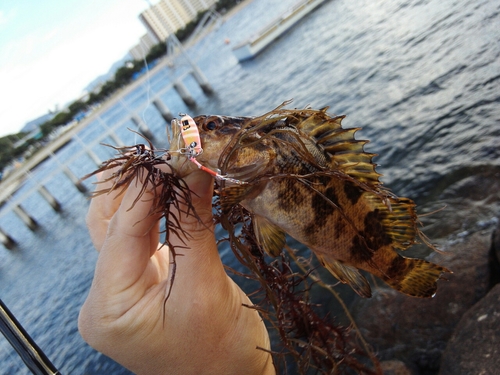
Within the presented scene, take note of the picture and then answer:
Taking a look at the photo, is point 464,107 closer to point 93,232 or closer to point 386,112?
point 386,112

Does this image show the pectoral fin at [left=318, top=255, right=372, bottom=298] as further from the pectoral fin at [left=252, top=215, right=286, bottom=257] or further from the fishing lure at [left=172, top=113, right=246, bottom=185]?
the fishing lure at [left=172, top=113, right=246, bottom=185]

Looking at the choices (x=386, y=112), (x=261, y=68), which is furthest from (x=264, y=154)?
(x=261, y=68)

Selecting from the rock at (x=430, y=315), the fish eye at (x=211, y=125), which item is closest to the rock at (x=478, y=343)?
the rock at (x=430, y=315)

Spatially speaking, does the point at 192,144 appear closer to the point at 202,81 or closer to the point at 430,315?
the point at 430,315

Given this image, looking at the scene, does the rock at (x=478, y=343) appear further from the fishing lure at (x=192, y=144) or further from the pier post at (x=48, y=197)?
the pier post at (x=48, y=197)

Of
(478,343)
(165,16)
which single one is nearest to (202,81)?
(165,16)

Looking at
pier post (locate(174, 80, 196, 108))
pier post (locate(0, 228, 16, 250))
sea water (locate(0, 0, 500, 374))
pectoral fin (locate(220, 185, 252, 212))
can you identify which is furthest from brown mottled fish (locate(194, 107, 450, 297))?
pier post (locate(0, 228, 16, 250))
